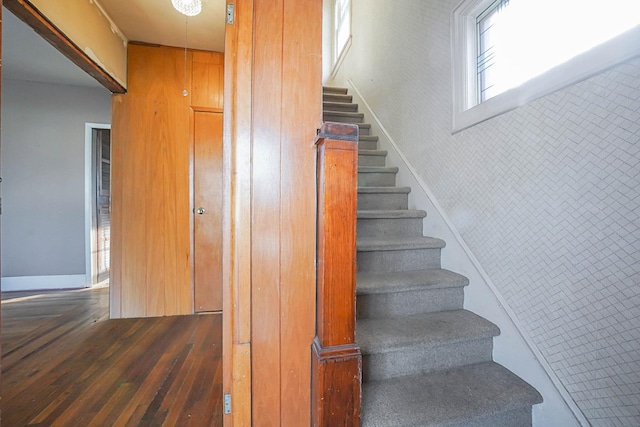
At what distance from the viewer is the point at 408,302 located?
139 cm

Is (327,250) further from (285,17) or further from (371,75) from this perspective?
(371,75)

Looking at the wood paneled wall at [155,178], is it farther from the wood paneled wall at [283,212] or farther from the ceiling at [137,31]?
the wood paneled wall at [283,212]

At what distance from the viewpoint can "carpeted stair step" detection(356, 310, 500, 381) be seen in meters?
1.11

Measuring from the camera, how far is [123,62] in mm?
2338

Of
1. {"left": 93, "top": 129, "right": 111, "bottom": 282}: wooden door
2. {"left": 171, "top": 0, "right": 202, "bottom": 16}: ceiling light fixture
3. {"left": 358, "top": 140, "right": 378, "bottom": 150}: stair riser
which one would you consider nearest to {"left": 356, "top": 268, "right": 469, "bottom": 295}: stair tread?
{"left": 358, "top": 140, "right": 378, "bottom": 150}: stair riser

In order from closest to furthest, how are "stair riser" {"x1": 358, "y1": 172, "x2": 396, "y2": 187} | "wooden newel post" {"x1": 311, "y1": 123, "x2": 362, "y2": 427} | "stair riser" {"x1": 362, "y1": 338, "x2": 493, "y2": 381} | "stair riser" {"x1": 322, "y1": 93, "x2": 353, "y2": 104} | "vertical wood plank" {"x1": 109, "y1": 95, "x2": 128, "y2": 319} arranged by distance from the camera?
"wooden newel post" {"x1": 311, "y1": 123, "x2": 362, "y2": 427}
"stair riser" {"x1": 362, "y1": 338, "x2": 493, "y2": 381}
"stair riser" {"x1": 358, "y1": 172, "x2": 396, "y2": 187}
"vertical wood plank" {"x1": 109, "y1": 95, "x2": 128, "y2": 319}
"stair riser" {"x1": 322, "y1": 93, "x2": 353, "y2": 104}

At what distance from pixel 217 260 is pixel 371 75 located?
244cm

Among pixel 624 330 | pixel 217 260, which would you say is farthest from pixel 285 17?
pixel 217 260

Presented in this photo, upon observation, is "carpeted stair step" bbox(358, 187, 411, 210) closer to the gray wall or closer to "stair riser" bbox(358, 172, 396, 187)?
"stair riser" bbox(358, 172, 396, 187)

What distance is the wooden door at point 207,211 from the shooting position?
101 inches

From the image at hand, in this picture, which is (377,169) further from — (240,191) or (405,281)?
(240,191)

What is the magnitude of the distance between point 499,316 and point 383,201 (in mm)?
978

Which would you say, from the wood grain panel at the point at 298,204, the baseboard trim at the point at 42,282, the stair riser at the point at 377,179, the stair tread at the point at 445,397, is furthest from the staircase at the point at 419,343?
the baseboard trim at the point at 42,282

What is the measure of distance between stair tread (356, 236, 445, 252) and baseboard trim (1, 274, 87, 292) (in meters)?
3.86
